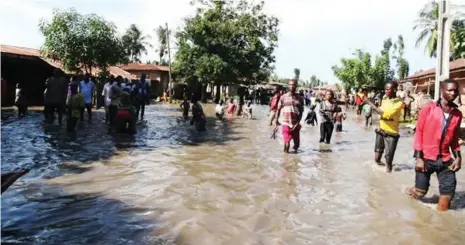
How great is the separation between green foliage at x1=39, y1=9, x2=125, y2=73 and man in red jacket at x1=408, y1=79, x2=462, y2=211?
2214 centimetres

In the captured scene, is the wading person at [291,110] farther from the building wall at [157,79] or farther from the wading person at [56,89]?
the building wall at [157,79]

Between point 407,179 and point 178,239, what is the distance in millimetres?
4993

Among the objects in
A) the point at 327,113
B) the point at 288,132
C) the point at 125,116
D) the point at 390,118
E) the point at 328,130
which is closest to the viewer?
the point at 390,118

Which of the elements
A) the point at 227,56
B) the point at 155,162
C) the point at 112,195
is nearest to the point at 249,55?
the point at 227,56

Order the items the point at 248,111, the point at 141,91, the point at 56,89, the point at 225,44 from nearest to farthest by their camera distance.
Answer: the point at 56,89 < the point at 141,91 < the point at 248,111 < the point at 225,44

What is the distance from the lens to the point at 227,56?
Answer: 1558 inches

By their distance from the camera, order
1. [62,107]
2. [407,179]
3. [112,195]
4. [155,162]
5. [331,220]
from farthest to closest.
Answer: [62,107] → [155,162] → [407,179] → [112,195] → [331,220]

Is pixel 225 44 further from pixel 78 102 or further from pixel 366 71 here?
pixel 78 102

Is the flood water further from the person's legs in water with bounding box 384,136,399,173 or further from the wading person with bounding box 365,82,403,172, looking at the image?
the wading person with bounding box 365,82,403,172

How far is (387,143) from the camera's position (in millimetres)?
8469

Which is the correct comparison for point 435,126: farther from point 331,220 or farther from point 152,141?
point 152,141

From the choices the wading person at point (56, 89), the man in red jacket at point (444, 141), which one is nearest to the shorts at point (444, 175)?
the man in red jacket at point (444, 141)

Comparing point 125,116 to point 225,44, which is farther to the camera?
point 225,44

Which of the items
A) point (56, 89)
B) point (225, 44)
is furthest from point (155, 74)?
point (56, 89)
